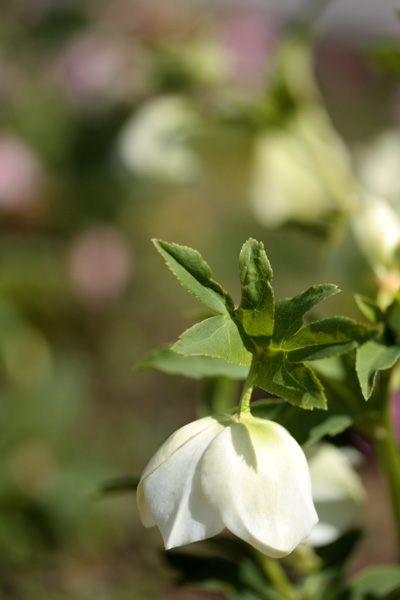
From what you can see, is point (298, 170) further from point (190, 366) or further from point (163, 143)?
point (190, 366)

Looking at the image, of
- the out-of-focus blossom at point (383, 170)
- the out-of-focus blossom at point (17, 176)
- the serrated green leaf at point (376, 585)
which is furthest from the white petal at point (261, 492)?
the out-of-focus blossom at point (17, 176)

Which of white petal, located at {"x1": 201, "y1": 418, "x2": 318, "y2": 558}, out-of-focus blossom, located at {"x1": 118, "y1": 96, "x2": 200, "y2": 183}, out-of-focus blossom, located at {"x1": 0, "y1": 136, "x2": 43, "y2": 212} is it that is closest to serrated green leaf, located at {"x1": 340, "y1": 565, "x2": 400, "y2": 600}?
white petal, located at {"x1": 201, "y1": 418, "x2": 318, "y2": 558}

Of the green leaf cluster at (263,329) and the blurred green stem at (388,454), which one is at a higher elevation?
the green leaf cluster at (263,329)

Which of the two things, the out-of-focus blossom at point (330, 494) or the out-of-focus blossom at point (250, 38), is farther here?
the out-of-focus blossom at point (250, 38)

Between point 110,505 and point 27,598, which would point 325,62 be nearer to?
point 110,505

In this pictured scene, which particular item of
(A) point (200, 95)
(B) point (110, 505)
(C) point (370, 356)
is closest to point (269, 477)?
(C) point (370, 356)

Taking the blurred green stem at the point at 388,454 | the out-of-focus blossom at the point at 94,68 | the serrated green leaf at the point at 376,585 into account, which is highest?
the out-of-focus blossom at the point at 94,68

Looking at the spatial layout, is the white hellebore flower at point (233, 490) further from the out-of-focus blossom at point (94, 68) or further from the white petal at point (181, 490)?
the out-of-focus blossom at point (94, 68)
